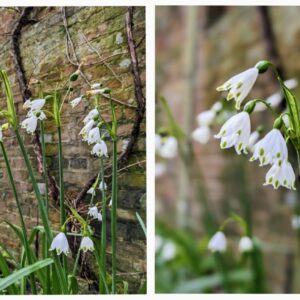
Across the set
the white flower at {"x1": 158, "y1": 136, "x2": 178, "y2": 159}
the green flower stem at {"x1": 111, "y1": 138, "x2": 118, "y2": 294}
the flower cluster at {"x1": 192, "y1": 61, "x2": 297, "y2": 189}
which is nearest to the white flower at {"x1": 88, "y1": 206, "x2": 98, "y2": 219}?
the green flower stem at {"x1": 111, "y1": 138, "x2": 118, "y2": 294}

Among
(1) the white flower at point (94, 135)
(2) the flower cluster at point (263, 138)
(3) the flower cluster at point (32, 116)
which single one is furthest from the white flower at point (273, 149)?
(3) the flower cluster at point (32, 116)

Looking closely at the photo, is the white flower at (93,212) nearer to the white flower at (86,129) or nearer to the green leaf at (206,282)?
the white flower at (86,129)

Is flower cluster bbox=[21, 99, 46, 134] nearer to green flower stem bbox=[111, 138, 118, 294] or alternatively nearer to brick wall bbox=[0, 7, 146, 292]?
brick wall bbox=[0, 7, 146, 292]

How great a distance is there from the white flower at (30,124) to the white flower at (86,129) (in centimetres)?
14

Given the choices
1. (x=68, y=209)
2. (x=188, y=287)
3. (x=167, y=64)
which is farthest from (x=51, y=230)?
(x=167, y=64)

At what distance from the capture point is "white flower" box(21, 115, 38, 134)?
1.53 metres

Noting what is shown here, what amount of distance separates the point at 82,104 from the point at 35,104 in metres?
0.14

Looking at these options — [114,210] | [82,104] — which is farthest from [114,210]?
[82,104]

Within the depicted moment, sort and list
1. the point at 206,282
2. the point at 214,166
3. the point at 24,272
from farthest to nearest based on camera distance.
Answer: the point at 214,166 < the point at 206,282 < the point at 24,272

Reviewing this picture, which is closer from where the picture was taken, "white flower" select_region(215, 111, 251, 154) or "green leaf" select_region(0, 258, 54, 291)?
"white flower" select_region(215, 111, 251, 154)

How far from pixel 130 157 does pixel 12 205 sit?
39 cm

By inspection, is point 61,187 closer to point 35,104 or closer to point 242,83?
point 35,104

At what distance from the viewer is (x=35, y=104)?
1.54m

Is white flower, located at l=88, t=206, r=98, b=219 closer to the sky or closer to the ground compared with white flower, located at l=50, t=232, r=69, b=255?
closer to the sky
